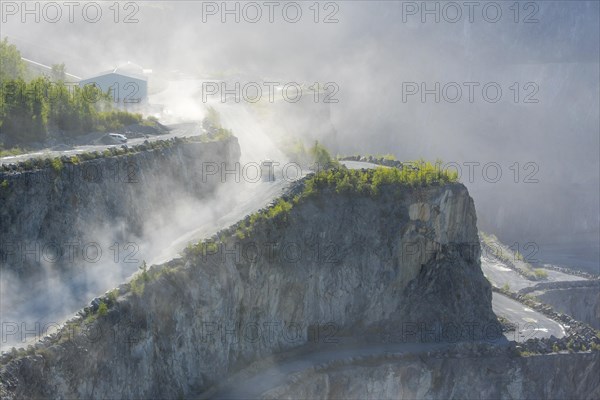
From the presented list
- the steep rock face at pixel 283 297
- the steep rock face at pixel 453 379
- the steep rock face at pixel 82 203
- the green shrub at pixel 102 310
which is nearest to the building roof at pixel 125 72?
the steep rock face at pixel 82 203

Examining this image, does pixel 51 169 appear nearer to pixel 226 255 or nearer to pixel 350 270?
pixel 226 255

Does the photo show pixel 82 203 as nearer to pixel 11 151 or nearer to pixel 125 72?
pixel 11 151

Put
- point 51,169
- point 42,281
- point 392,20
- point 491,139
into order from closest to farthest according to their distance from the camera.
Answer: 1. point 42,281
2. point 51,169
3. point 491,139
4. point 392,20

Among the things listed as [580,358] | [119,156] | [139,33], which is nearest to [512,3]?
[139,33]

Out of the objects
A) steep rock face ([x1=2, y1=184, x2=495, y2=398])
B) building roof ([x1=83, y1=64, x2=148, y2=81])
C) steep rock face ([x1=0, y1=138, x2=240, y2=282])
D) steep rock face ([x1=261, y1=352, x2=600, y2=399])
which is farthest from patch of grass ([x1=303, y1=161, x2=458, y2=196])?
building roof ([x1=83, y1=64, x2=148, y2=81])

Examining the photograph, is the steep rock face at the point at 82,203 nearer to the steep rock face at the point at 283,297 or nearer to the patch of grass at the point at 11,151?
the patch of grass at the point at 11,151

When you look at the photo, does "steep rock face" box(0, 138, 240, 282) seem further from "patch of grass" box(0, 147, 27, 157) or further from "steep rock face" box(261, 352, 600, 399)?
"steep rock face" box(261, 352, 600, 399)
